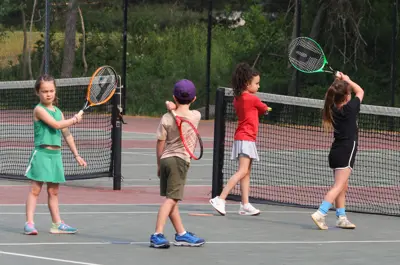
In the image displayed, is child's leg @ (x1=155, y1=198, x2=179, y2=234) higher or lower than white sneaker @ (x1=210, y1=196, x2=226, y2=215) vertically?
higher

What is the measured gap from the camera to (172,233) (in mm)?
10148

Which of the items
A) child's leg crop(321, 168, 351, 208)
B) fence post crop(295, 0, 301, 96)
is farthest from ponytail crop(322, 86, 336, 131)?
fence post crop(295, 0, 301, 96)

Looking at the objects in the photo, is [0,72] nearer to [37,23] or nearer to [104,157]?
[37,23]

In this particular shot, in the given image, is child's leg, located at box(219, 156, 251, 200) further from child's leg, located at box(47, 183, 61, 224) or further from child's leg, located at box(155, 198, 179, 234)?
child's leg, located at box(155, 198, 179, 234)

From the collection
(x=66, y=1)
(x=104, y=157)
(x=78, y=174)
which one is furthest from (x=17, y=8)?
(x=78, y=174)

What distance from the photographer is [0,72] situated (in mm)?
32406

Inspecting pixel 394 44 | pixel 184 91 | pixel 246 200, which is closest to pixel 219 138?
pixel 246 200

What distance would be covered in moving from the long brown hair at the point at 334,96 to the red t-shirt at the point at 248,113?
0.87 meters

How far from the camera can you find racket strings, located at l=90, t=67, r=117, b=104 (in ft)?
34.5

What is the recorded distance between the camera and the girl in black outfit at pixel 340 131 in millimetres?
10516

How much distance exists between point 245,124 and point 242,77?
0.49 meters

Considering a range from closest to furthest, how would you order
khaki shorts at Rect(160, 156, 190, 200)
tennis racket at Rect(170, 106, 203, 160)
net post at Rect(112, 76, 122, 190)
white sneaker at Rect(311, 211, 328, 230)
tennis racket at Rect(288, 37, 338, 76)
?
tennis racket at Rect(170, 106, 203, 160) → khaki shorts at Rect(160, 156, 190, 200) → white sneaker at Rect(311, 211, 328, 230) → tennis racket at Rect(288, 37, 338, 76) → net post at Rect(112, 76, 122, 190)

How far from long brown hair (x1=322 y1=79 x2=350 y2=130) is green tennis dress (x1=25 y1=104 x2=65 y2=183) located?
2.55m

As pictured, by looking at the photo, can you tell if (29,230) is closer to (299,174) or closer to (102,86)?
(102,86)
